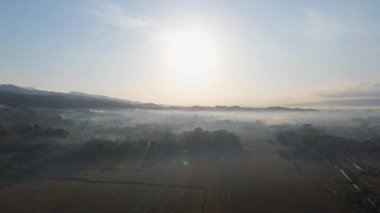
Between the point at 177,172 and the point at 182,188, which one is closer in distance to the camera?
the point at 182,188

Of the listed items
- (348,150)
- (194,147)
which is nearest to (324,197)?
(194,147)

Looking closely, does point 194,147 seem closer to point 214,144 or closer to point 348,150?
point 214,144

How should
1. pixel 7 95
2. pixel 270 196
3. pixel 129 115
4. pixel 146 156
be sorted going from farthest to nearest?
1. pixel 129 115
2. pixel 7 95
3. pixel 146 156
4. pixel 270 196

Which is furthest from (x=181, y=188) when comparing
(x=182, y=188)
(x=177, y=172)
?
(x=177, y=172)

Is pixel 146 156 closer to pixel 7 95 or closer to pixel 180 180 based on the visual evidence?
pixel 180 180

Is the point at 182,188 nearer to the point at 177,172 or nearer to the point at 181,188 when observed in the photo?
the point at 181,188

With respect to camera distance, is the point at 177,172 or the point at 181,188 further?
the point at 177,172

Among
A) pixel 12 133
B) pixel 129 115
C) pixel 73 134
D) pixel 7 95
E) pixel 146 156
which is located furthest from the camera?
pixel 129 115

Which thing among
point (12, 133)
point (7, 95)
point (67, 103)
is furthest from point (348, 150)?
point (7, 95)

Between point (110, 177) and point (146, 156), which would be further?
point (146, 156)

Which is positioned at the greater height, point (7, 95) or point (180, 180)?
point (7, 95)
